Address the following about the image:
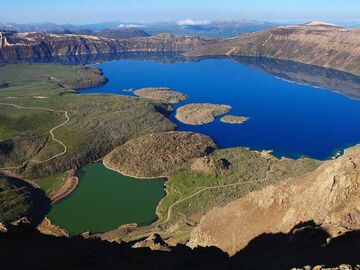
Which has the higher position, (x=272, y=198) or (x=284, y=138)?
(x=272, y=198)

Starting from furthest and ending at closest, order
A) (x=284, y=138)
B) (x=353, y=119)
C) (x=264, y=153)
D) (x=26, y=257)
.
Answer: (x=353, y=119) → (x=284, y=138) → (x=264, y=153) → (x=26, y=257)

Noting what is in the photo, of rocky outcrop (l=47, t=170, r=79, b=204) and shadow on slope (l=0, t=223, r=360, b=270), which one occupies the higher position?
shadow on slope (l=0, t=223, r=360, b=270)

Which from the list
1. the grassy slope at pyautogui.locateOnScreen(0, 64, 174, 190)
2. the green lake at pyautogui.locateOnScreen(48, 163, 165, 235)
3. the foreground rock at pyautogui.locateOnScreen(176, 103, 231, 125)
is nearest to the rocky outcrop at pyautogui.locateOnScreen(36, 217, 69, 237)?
the green lake at pyautogui.locateOnScreen(48, 163, 165, 235)

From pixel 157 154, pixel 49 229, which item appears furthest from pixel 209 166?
pixel 49 229

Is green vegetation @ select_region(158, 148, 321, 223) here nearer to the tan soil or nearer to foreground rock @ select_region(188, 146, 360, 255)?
the tan soil

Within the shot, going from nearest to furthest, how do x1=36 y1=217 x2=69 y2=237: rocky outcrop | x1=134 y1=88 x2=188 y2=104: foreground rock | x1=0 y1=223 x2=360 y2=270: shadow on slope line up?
x1=0 y1=223 x2=360 y2=270: shadow on slope → x1=36 y1=217 x2=69 y2=237: rocky outcrop → x1=134 y1=88 x2=188 y2=104: foreground rock

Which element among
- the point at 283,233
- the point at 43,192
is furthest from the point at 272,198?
the point at 43,192

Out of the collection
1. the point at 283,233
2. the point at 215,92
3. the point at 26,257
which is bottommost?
the point at 215,92

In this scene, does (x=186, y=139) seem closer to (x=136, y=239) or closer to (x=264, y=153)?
(x=264, y=153)
